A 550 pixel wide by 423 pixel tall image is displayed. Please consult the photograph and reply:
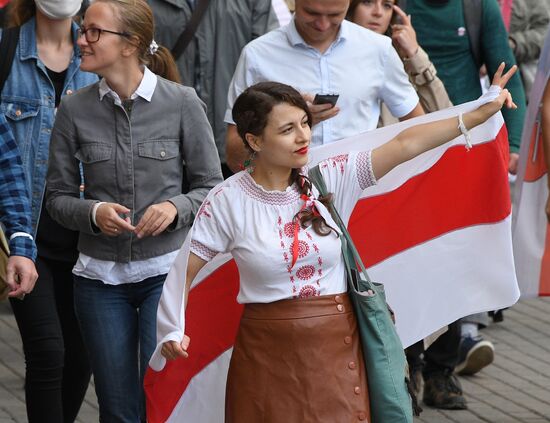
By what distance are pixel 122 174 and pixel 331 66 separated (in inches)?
46.5

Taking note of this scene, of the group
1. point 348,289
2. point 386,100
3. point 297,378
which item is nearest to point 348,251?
point 348,289

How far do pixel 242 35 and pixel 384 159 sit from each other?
2.56 meters

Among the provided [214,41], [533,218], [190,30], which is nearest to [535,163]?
[533,218]

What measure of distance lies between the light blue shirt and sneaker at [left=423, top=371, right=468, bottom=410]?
1669 millimetres

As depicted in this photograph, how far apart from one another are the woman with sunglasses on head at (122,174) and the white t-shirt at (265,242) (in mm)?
537

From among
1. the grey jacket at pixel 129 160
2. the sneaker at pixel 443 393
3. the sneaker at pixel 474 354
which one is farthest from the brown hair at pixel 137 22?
the sneaker at pixel 474 354

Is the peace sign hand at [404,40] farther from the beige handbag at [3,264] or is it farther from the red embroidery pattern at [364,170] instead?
the beige handbag at [3,264]

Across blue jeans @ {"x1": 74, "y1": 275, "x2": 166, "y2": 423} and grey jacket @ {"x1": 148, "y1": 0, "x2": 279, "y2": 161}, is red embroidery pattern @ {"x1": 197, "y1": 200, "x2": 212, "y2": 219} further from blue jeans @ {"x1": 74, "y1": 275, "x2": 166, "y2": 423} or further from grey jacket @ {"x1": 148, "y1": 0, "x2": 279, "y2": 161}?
grey jacket @ {"x1": 148, "y1": 0, "x2": 279, "y2": 161}

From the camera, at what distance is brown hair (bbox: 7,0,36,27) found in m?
6.36

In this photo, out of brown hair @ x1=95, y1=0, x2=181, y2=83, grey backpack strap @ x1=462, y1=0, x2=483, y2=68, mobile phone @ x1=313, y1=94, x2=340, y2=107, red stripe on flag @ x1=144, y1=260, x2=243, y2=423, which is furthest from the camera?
grey backpack strap @ x1=462, y1=0, x2=483, y2=68

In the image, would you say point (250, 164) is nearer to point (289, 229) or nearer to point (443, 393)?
point (289, 229)

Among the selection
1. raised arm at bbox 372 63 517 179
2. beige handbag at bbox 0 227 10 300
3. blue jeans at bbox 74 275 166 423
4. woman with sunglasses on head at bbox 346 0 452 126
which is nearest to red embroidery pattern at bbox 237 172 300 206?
raised arm at bbox 372 63 517 179

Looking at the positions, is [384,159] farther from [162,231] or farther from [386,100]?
[386,100]

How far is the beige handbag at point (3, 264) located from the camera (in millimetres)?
5629
